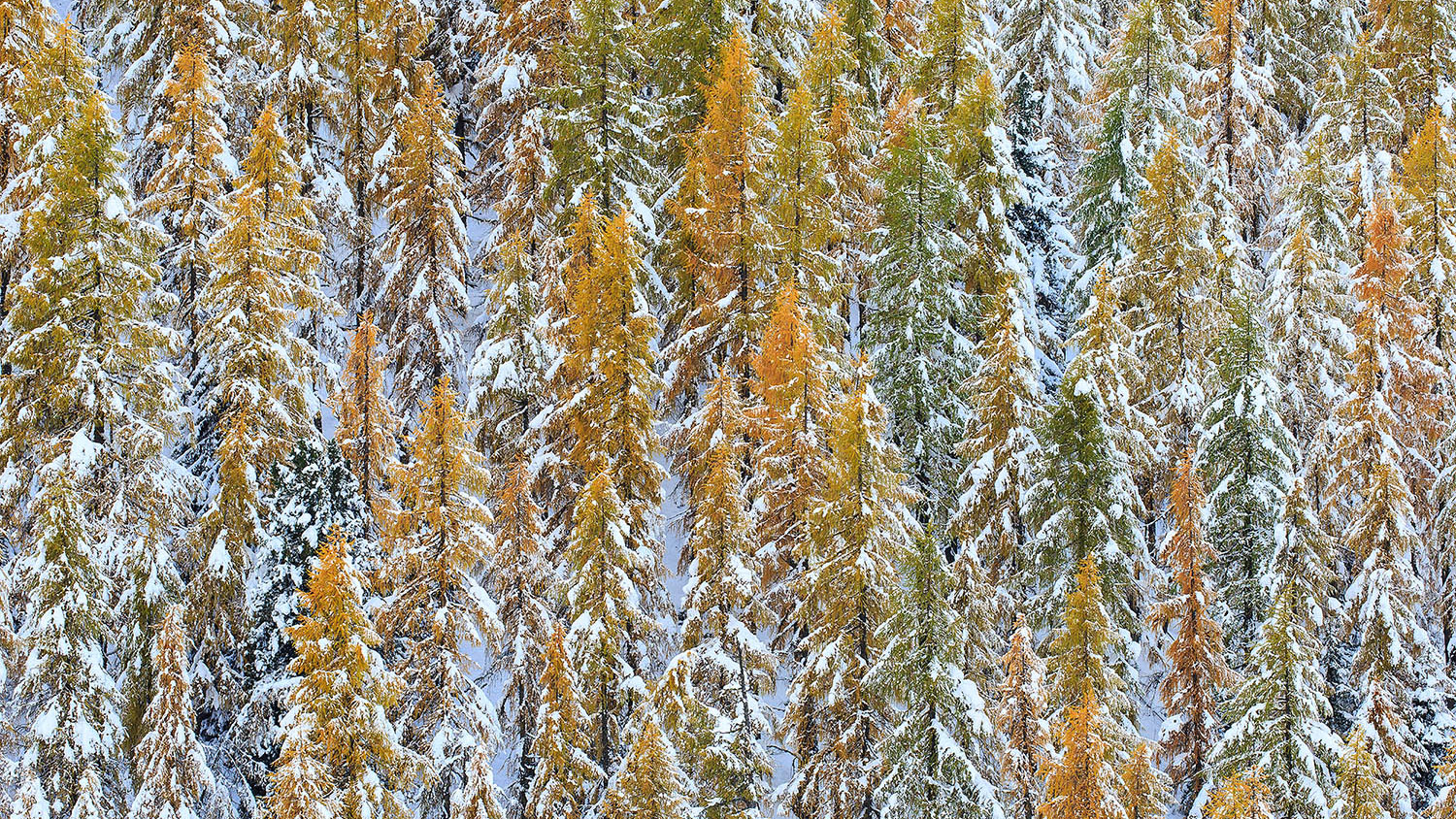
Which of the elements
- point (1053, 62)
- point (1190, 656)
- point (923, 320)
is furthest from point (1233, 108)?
point (1190, 656)

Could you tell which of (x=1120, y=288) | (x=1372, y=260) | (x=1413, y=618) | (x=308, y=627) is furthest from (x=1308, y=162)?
Answer: (x=308, y=627)

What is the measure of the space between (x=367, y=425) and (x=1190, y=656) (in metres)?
15.1

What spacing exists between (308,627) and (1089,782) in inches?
486

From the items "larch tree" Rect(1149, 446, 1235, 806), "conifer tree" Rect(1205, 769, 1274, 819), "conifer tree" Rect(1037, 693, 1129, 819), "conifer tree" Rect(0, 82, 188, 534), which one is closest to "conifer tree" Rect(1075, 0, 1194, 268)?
"larch tree" Rect(1149, 446, 1235, 806)

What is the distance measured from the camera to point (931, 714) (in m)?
27.6

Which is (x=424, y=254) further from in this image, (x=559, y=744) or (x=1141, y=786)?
(x=1141, y=786)

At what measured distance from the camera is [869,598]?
2806 centimetres

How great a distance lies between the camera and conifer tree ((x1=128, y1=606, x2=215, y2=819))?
89.9 feet

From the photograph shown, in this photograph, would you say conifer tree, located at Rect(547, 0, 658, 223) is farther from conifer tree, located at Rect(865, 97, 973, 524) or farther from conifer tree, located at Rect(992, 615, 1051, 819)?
conifer tree, located at Rect(992, 615, 1051, 819)

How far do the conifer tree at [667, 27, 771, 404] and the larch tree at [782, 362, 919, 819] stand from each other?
4018mm

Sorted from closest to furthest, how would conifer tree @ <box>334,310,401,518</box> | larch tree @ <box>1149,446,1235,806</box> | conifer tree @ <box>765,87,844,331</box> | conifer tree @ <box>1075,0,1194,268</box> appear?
1. conifer tree @ <box>334,310,401,518</box>
2. larch tree @ <box>1149,446,1235,806</box>
3. conifer tree @ <box>765,87,844,331</box>
4. conifer tree @ <box>1075,0,1194,268</box>

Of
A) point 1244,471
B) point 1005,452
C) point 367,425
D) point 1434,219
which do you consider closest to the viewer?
point 367,425

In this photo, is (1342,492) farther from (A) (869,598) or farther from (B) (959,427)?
(A) (869,598)

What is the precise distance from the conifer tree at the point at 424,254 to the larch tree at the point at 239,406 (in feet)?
17.1
